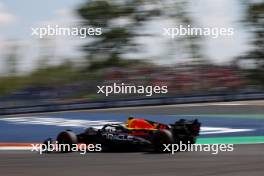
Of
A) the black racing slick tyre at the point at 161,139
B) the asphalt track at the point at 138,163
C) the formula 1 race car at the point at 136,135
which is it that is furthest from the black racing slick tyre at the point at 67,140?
the black racing slick tyre at the point at 161,139

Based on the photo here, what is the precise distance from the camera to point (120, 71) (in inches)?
591

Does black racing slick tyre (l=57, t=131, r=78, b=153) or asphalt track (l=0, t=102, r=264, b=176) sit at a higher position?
black racing slick tyre (l=57, t=131, r=78, b=153)

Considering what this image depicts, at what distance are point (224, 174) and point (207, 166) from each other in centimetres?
67

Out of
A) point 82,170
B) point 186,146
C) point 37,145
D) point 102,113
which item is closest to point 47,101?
point 102,113

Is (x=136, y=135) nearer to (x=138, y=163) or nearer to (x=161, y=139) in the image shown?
(x=161, y=139)

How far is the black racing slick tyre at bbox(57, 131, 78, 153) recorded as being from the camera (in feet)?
28.4

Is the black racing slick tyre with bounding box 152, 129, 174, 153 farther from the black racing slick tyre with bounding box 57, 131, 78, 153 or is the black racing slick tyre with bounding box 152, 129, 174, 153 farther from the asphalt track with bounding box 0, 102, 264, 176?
the black racing slick tyre with bounding box 57, 131, 78, 153

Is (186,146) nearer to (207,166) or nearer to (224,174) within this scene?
(207,166)

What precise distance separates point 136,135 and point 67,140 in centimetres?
122

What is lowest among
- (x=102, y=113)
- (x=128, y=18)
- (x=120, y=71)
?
(x=102, y=113)

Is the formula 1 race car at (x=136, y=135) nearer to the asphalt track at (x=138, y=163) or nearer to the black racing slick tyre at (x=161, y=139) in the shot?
the black racing slick tyre at (x=161, y=139)

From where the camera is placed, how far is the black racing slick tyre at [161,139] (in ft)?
27.0

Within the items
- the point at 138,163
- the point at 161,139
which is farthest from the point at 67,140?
the point at 138,163

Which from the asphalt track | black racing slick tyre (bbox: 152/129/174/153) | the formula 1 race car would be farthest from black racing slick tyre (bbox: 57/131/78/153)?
black racing slick tyre (bbox: 152/129/174/153)
